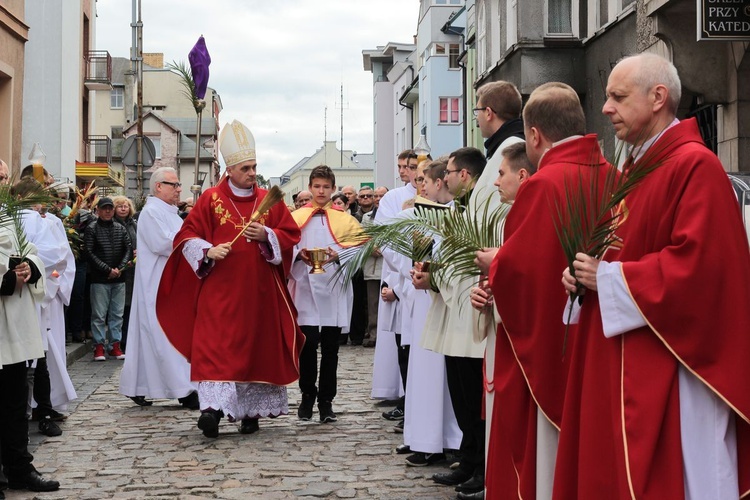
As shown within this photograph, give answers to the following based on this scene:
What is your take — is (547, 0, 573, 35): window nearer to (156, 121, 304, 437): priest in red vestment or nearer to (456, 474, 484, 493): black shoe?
(156, 121, 304, 437): priest in red vestment

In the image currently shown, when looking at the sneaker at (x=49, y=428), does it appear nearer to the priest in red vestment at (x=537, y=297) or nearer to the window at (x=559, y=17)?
the priest in red vestment at (x=537, y=297)

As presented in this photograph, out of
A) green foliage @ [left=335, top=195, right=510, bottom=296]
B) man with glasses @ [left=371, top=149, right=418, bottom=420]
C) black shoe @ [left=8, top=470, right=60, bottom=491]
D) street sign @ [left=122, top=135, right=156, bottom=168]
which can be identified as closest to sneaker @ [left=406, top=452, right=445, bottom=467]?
green foliage @ [left=335, top=195, right=510, bottom=296]

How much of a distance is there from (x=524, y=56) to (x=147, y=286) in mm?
10888

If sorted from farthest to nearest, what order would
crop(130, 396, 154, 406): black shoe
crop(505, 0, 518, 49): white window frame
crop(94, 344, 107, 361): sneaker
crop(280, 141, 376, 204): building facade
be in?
1. crop(280, 141, 376, 204): building facade
2. crop(505, 0, 518, 49): white window frame
3. crop(94, 344, 107, 361): sneaker
4. crop(130, 396, 154, 406): black shoe

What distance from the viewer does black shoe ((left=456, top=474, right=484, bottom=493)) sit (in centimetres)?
708

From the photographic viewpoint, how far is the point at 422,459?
821 cm

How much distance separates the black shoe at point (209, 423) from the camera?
9.31m

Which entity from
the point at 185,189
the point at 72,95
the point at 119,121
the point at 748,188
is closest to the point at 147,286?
the point at 748,188

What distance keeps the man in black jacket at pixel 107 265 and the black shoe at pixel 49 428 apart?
6390 mm

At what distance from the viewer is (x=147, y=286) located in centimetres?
1191

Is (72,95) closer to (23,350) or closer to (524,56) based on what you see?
(524,56)

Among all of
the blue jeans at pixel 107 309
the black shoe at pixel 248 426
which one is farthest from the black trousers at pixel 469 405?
the blue jeans at pixel 107 309

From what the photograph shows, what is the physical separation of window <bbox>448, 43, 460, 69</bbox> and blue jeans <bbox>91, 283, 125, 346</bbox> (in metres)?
38.7

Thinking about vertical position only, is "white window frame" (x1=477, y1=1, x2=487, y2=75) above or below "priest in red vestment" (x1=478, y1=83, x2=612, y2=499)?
above
